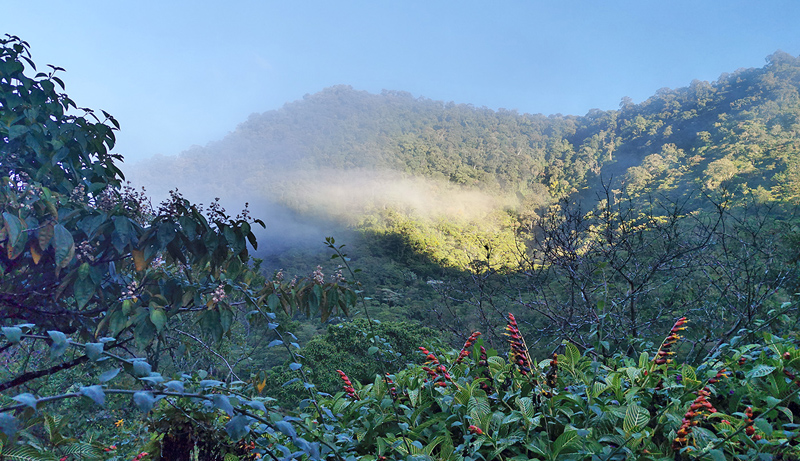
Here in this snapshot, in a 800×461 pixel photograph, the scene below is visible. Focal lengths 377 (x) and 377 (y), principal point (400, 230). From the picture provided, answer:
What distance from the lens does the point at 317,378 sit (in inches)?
211

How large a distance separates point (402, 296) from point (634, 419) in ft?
25.1

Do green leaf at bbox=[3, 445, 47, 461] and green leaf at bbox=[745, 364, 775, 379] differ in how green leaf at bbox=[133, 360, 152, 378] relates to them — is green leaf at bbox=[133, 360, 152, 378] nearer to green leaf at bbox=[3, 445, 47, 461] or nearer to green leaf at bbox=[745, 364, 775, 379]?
green leaf at bbox=[3, 445, 47, 461]

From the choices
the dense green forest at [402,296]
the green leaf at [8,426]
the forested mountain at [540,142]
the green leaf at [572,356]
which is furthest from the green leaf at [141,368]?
the forested mountain at [540,142]

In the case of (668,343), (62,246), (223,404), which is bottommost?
(668,343)

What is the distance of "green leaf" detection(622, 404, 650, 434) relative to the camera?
2.66ft

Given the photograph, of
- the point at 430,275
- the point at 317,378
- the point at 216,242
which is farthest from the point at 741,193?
the point at 216,242

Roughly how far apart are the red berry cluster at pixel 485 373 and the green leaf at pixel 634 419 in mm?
388

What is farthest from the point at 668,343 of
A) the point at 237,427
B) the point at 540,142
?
the point at 540,142

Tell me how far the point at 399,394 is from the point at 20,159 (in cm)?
190

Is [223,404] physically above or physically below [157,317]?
above

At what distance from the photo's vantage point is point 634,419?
0.83 meters

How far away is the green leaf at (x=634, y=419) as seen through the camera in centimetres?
81

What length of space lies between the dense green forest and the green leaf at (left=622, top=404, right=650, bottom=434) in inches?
0.4

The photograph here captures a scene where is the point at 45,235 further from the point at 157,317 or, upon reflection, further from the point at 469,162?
the point at 469,162
